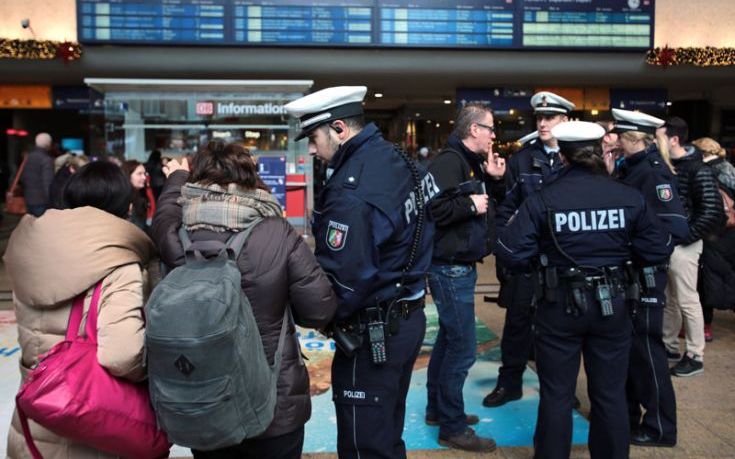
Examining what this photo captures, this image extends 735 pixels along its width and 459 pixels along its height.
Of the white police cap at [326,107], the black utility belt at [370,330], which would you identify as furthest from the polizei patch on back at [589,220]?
the white police cap at [326,107]

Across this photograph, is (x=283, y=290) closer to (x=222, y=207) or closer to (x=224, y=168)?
(x=222, y=207)

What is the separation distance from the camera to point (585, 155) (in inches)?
119

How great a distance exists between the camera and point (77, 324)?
2.19m

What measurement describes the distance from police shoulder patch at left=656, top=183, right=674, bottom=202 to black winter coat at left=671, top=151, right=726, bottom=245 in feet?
2.84

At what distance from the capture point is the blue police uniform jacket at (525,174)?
13.5ft

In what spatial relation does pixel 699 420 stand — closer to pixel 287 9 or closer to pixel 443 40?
pixel 443 40

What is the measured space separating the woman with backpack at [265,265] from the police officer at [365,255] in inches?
6.1

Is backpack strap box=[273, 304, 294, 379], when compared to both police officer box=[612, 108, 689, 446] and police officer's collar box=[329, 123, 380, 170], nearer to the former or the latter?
police officer's collar box=[329, 123, 380, 170]

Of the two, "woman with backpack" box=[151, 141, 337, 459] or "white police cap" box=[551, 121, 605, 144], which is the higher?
"white police cap" box=[551, 121, 605, 144]

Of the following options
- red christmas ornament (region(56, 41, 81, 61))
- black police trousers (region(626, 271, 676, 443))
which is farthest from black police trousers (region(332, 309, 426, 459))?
red christmas ornament (region(56, 41, 81, 61))

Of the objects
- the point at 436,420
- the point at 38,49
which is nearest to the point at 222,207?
the point at 436,420

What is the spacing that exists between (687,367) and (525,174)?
1938mm

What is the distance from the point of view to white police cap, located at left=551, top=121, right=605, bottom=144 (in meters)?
3.01

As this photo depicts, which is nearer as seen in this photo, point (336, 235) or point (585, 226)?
point (336, 235)
